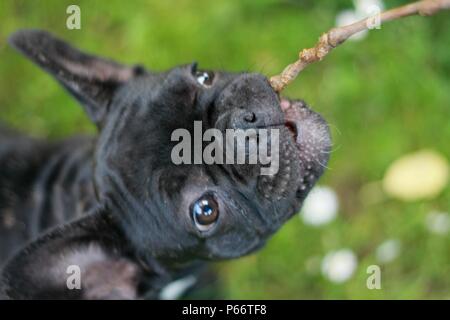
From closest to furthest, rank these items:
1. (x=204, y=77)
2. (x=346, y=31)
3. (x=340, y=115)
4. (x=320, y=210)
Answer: (x=346, y=31), (x=204, y=77), (x=320, y=210), (x=340, y=115)

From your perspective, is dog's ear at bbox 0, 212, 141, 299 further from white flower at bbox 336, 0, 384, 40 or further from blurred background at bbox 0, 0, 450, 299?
white flower at bbox 336, 0, 384, 40

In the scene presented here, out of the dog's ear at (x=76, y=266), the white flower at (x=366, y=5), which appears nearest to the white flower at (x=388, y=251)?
the white flower at (x=366, y=5)

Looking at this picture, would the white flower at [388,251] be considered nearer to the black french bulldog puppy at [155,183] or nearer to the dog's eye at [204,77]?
the black french bulldog puppy at [155,183]

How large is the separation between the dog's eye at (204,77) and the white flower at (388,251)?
6.60 ft

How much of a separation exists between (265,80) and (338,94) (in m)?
1.83

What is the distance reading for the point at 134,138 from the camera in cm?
267

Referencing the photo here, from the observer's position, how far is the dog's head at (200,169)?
249 centimetres

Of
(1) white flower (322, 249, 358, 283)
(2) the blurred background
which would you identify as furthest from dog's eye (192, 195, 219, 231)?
(1) white flower (322, 249, 358, 283)

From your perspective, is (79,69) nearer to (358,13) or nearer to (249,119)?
(249,119)

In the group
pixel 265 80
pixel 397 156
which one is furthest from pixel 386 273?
pixel 265 80

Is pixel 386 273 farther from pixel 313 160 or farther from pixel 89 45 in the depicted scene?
pixel 89 45

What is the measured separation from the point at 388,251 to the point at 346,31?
2428 millimetres

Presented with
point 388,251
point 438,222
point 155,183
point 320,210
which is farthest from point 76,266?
point 438,222

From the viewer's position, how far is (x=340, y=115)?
4.30m
